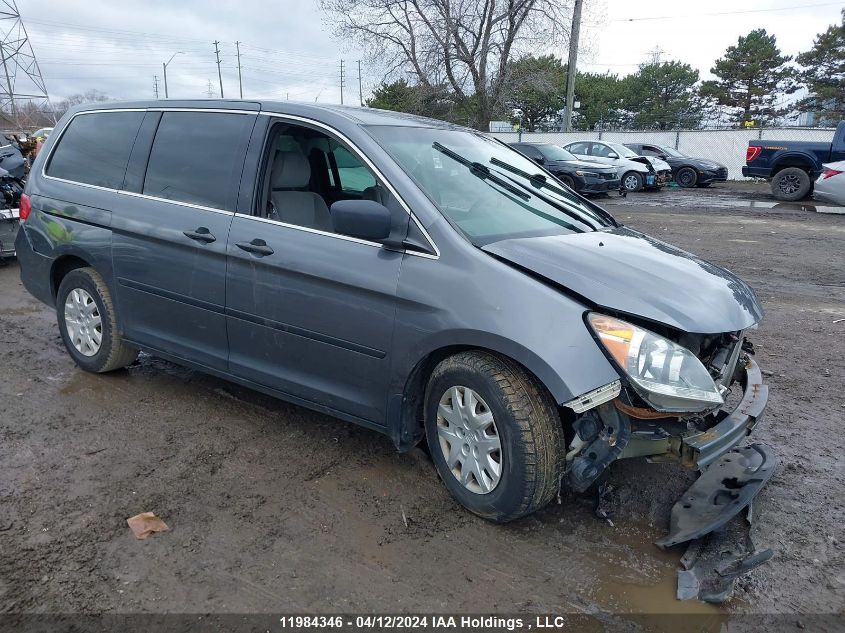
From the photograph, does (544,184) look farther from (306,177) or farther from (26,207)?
(26,207)

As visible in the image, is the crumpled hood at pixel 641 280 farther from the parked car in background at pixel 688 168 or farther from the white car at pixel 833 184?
the parked car in background at pixel 688 168

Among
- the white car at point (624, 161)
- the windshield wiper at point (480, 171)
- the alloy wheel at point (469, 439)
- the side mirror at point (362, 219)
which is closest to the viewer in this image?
the alloy wheel at point (469, 439)

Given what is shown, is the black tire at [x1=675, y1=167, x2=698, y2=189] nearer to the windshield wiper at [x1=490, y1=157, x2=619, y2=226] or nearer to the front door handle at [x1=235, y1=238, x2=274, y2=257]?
the windshield wiper at [x1=490, y1=157, x2=619, y2=226]

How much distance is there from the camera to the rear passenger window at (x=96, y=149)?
A: 4395 millimetres

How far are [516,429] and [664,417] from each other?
61 centimetres

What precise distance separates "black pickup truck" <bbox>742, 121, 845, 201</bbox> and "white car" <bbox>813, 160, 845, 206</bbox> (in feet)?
11.3

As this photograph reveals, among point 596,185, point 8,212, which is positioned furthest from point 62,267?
point 596,185

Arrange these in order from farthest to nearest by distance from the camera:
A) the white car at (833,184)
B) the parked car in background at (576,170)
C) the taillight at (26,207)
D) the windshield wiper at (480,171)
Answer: the parked car in background at (576,170), the white car at (833,184), the taillight at (26,207), the windshield wiper at (480,171)

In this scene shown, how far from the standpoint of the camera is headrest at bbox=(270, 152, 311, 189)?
12.2 feet

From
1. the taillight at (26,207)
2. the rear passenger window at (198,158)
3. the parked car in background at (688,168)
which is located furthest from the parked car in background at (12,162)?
the parked car in background at (688,168)

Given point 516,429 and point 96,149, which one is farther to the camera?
point 96,149

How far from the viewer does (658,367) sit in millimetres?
2658

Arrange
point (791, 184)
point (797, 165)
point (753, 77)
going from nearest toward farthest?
point (797, 165)
point (791, 184)
point (753, 77)

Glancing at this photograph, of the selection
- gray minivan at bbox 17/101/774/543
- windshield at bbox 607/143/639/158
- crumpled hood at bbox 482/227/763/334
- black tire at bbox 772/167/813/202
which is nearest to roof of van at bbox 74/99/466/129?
gray minivan at bbox 17/101/774/543
